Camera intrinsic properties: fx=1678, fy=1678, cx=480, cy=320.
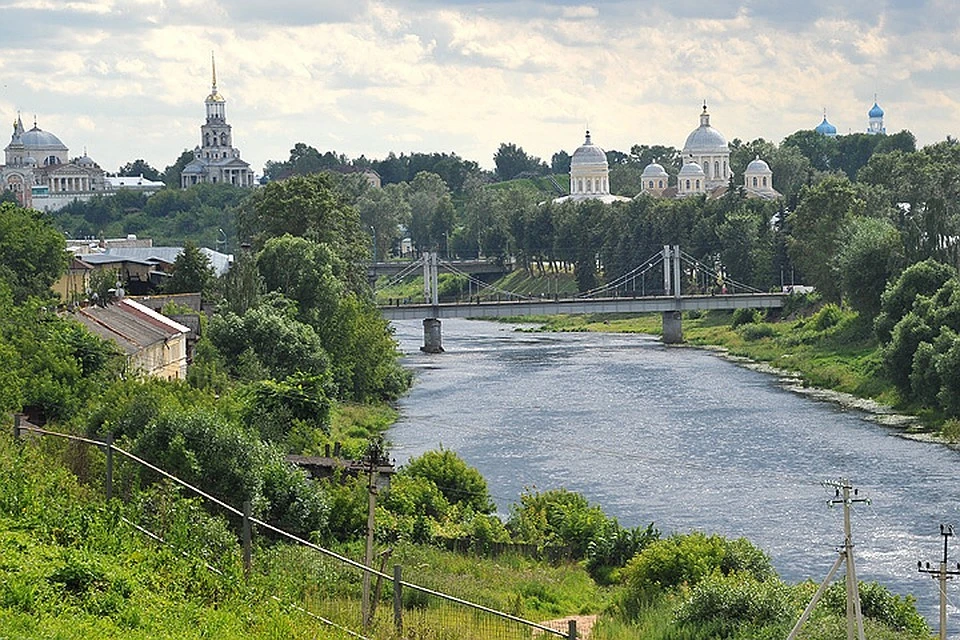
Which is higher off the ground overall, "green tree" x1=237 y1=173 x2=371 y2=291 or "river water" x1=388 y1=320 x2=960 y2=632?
"green tree" x1=237 y1=173 x2=371 y2=291

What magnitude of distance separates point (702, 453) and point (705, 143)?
86137mm

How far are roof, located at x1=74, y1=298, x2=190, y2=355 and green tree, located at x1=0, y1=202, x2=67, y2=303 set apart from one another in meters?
2.30

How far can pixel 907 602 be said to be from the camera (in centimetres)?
2073

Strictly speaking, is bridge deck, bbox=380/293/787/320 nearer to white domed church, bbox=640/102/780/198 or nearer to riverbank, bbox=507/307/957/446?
riverbank, bbox=507/307/957/446

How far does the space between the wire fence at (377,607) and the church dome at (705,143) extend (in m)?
102

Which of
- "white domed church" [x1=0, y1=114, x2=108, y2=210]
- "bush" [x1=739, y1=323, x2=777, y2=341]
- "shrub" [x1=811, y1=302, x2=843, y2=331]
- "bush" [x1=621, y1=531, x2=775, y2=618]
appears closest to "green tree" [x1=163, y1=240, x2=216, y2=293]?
"shrub" [x1=811, y1=302, x2=843, y2=331]

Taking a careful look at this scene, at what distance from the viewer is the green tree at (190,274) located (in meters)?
54.3

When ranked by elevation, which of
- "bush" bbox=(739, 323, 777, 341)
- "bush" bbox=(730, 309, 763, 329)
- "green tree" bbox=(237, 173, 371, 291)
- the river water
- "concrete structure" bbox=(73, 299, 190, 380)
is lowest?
the river water

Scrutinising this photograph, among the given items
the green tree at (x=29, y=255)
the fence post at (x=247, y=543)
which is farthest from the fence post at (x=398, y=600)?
the green tree at (x=29, y=255)

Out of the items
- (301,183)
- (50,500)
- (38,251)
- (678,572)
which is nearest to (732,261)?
(301,183)

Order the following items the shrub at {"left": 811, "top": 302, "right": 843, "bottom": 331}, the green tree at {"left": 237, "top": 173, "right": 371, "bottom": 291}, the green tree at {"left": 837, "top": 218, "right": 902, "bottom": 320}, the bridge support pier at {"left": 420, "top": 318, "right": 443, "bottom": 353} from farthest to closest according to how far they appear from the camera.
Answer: the bridge support pier at {"left": 420, "top": 318, "right": 443, "bottom": 353}, the green tree at {"left": 237, "top": 173, "right": 371, "bottom": 291}, the shrub at {"left": 811, "top": 302, "right": 843, "bottom": 331}, the green tree at {"left": 837, "top": 218, "right": 902, "bottom": 320}

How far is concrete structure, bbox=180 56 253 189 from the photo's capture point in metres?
154

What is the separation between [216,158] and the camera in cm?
15925

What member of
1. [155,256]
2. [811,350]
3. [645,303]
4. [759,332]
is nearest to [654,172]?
[645,303]
